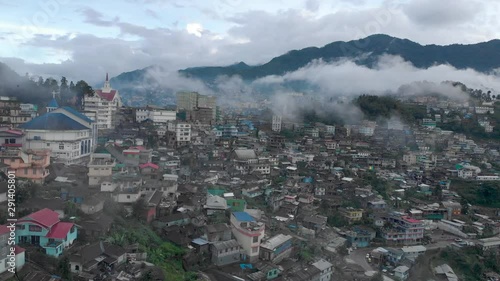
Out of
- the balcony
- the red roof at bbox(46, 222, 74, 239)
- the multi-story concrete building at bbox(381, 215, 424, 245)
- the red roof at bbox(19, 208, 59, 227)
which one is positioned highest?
the red roof at bbox(19, 208, 59, 227)

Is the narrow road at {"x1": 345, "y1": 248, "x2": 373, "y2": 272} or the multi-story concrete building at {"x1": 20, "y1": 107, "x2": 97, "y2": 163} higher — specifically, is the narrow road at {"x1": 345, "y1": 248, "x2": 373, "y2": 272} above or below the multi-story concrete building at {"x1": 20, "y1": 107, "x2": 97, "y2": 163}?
below

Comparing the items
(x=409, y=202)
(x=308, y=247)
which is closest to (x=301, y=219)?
(x=308, y=247)

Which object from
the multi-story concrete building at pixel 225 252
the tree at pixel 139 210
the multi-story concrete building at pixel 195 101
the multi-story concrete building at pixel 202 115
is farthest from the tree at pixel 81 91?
the multi-story concrete building at pixel 225 252

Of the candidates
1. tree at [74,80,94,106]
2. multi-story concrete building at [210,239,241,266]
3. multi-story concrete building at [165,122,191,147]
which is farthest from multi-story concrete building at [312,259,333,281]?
tree at [74,80,94,106]

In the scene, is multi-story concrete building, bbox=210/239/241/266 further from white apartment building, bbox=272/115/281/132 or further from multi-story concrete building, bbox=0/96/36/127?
white apartment building, bbox=272/115/281/132

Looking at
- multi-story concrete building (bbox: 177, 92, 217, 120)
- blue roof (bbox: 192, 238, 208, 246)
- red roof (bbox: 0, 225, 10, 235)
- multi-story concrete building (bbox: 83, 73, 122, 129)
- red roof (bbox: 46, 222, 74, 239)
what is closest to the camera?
red roof (bbox: 0, 225, 10, 235)

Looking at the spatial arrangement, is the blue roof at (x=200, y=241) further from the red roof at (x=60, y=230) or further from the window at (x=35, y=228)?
the window at (x=35, y=228)
